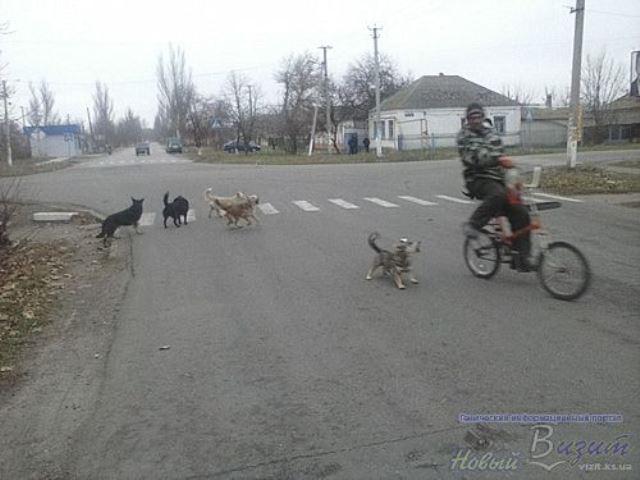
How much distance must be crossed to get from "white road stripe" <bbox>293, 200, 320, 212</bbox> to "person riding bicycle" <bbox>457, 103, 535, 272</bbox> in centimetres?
848

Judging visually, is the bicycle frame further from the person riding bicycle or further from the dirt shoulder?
the dirt shoulder

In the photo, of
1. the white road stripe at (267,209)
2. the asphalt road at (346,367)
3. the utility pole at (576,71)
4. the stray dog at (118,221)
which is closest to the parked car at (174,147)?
the utility pole at (576,71)

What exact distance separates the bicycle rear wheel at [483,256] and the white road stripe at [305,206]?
805 cm

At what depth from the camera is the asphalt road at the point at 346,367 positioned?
12.3 ft

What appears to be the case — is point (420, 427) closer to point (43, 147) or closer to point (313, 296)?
point (313, 296)

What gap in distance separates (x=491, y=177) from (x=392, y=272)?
1627 millimetres

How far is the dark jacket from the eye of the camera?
728 cm

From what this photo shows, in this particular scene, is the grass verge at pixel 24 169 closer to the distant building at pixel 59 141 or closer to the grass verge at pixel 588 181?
the grass verge at pixel 588 181

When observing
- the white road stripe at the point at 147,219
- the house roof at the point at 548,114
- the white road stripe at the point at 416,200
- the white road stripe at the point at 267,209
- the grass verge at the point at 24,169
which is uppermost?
the house roof at the point at 548,114

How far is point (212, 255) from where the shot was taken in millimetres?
10406

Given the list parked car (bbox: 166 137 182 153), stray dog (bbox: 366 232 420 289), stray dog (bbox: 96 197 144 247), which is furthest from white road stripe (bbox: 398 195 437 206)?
parked car (bbox: 166 137 182 153)

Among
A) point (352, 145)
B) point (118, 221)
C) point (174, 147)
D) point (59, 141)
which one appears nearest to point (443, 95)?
point (352, 145)

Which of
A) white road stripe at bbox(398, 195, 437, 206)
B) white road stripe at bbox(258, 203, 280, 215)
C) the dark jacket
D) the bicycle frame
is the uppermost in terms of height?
the dark jacket

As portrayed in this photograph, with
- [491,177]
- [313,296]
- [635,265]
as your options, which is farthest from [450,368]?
[635,265]
